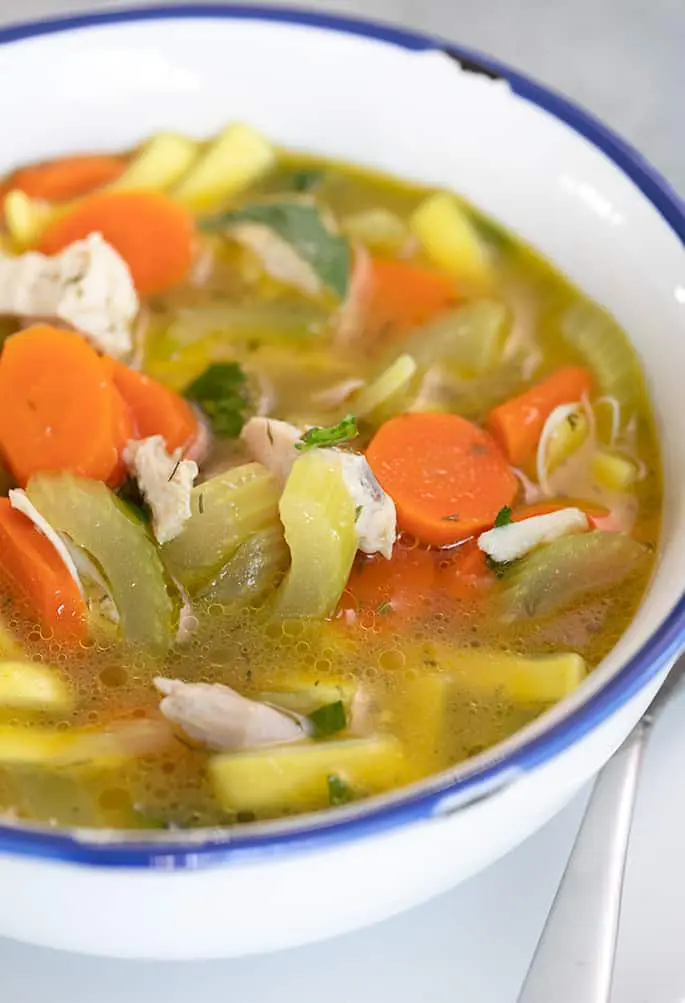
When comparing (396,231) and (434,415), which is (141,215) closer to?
(396,231)

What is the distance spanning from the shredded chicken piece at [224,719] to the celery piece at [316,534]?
156 mm

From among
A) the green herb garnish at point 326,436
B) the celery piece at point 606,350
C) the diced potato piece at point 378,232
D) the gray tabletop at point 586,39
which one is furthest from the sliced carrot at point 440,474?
the gray tabletop at point 586,39

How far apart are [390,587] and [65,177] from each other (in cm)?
99

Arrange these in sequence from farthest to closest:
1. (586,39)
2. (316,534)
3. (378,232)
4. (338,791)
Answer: (586,39) → (378,232) → (316,534) → (338,791)

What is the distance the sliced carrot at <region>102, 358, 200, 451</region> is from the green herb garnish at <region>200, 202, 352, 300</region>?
0.37 metres

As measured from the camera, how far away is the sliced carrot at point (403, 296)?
5.85 feet

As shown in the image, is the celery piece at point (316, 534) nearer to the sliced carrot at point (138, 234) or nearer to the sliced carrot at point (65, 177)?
the sliced carrot at point (138, 234)

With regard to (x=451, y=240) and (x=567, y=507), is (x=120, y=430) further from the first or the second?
(x=451, y=240)

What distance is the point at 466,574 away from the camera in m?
1.42

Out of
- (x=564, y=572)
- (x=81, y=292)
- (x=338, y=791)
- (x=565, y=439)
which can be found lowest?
(x=338, y=791)

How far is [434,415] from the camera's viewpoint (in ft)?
5.14

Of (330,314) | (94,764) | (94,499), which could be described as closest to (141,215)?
(330,314)

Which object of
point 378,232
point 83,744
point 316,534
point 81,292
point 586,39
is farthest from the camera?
point 586,39

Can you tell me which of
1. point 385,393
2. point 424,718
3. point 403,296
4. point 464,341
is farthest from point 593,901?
point 403,296
